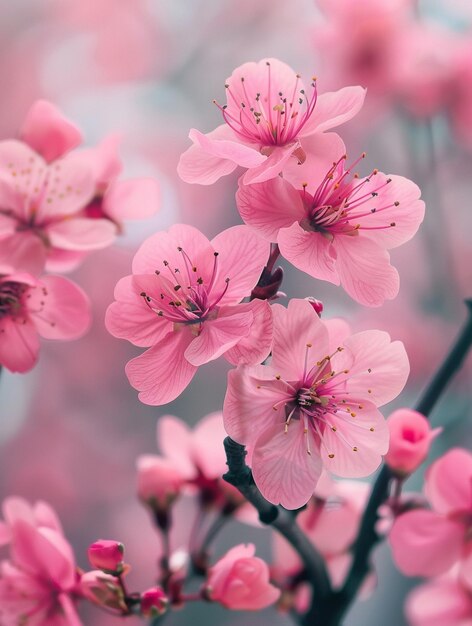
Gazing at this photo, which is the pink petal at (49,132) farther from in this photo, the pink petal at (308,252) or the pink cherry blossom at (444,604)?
the pink cherry blossom at (444,604)

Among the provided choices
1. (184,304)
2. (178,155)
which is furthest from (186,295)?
(178,155)

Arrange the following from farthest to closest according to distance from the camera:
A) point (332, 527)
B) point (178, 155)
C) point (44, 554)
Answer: point (178, 155) → point (332, 527) → point (44, 554)

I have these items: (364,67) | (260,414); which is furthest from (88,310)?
(364,67)

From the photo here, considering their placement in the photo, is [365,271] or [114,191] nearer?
[365,271]

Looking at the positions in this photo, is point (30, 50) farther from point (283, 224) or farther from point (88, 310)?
point (283, 224)

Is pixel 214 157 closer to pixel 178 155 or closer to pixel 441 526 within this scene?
pixel 441 526

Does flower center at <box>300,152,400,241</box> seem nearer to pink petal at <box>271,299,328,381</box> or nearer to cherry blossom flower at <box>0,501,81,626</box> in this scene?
pink petal at <box>271,299,328,381</box>

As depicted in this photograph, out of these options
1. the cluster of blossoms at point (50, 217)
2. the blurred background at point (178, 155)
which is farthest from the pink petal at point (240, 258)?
the blurred background at point (178, 155)
